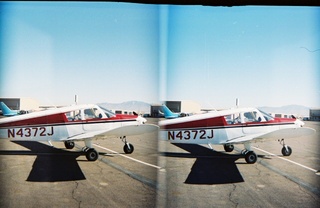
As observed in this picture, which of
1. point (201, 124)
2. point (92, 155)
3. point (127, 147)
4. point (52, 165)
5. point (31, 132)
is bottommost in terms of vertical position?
point (52, 165)

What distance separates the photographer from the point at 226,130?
436cm

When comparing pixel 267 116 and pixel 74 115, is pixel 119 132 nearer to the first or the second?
pixel 74 115

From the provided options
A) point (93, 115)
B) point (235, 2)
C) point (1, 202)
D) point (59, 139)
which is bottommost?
point (1, 202)

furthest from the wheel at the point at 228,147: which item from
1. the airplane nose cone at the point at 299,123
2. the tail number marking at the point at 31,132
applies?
the tail number marking at the point at 31,132

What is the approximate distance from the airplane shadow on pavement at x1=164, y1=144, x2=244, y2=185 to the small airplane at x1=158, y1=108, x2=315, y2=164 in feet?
0.90

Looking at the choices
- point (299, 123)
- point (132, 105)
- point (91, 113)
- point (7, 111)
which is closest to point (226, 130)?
point (299, 123)

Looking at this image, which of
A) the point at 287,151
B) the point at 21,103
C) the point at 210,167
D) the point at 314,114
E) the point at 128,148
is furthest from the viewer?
the point at 128,148

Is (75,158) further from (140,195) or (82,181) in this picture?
(140,195)

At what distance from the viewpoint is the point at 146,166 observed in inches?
158

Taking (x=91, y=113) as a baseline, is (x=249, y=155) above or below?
below

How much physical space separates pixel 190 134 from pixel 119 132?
1.33m

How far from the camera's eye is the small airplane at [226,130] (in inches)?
167

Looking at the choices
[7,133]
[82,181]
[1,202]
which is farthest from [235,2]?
[7,133]

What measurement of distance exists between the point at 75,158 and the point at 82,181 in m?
1.04
